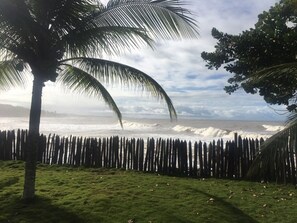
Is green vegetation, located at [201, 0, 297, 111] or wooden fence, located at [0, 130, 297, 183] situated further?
wooden fence, located at [0, 130, 297, 183]

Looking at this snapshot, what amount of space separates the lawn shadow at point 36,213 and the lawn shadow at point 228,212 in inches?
92.5

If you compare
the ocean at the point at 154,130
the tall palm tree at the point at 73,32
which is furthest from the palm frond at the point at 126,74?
the ocean at the point at 154,130

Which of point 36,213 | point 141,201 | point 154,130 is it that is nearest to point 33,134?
point 36,213

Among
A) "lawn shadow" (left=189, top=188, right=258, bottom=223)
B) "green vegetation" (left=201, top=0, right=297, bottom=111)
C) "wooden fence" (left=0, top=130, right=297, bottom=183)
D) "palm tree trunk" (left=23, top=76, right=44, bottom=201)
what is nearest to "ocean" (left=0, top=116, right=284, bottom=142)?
"wooden fence" (left=0, top=130, right=297, bottom=183)

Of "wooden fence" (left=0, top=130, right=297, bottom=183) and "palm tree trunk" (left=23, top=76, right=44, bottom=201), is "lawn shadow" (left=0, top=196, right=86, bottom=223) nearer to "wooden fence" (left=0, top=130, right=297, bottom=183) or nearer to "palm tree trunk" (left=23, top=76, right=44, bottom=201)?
"palm tree trunk" (left=23, top=76, right=44, bottom=201)

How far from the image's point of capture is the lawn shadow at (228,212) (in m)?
5.87

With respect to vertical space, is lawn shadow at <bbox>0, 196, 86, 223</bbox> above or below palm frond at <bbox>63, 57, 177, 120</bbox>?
below

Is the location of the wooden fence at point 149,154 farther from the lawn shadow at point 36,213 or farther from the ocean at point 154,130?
the ocean at point 154,130

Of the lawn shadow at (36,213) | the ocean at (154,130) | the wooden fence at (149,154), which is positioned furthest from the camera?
the ocean at (154,130)

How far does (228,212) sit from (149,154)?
15.2 ft

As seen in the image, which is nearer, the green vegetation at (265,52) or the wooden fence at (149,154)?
the green vegetation at (265,52)

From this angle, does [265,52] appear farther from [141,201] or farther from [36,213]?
[36,213]

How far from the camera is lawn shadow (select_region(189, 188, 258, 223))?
231 inches

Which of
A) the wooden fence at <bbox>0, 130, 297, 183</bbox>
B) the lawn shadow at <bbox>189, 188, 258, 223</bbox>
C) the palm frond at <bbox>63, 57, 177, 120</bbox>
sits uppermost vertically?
the palm frond at <bbox>63, 57, 177, 120</bbox>
